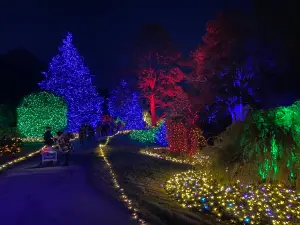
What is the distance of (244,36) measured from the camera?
79.2 feet

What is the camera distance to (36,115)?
2845cm

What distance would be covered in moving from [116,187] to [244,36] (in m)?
17.4

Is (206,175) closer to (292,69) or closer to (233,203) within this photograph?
(233,203)

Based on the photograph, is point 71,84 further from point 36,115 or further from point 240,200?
point 240,200

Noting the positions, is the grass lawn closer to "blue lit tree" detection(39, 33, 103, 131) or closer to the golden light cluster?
the golden light cluster

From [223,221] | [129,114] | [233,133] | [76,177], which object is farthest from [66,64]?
[223,221]

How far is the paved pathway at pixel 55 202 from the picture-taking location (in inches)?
262

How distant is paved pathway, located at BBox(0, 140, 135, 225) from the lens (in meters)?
6.65

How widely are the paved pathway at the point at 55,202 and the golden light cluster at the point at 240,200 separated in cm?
172

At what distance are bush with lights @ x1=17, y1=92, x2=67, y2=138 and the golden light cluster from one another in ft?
67.1

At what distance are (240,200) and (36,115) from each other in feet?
75.5

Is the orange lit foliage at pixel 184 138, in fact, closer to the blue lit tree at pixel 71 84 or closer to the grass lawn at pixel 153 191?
the grass lawn at pixel 153 191

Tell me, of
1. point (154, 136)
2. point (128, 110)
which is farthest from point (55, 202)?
point (128, 110)

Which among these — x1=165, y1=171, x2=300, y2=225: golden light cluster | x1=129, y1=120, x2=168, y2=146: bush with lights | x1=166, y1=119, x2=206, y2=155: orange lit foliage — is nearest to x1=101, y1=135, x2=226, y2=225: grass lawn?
x1=165, y1=171, x2=300, y2=225: golden light cluster
